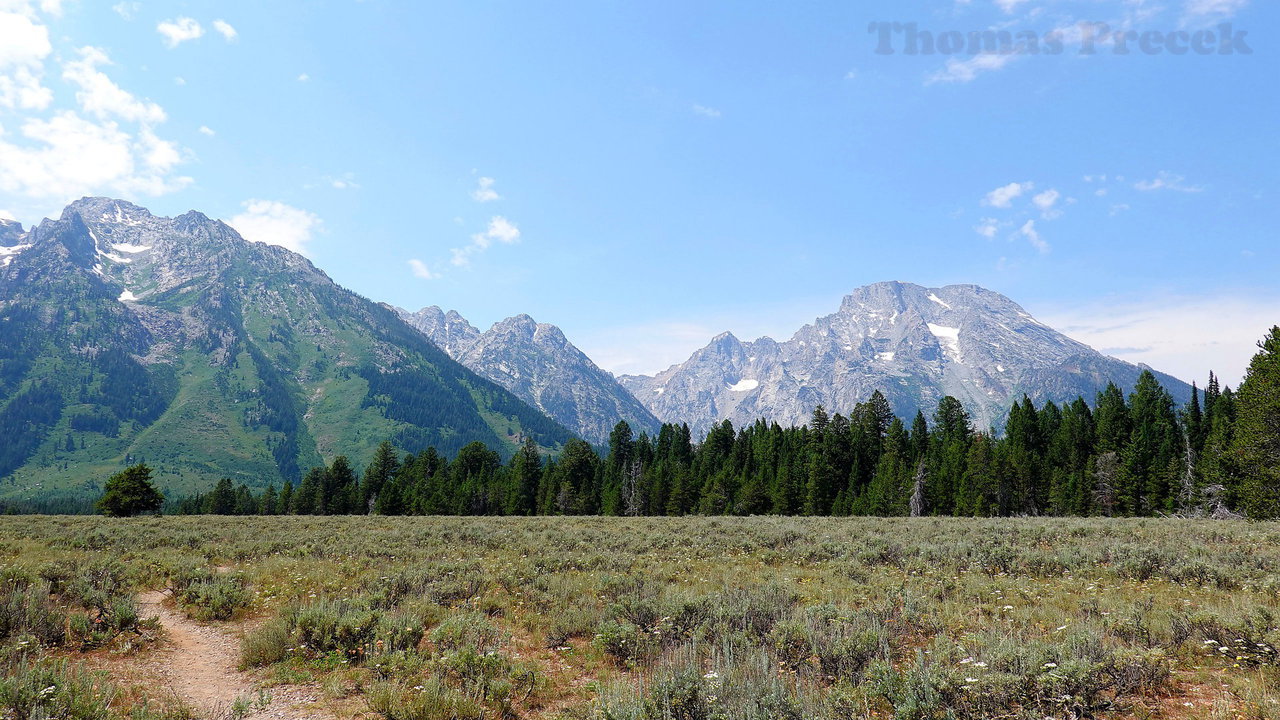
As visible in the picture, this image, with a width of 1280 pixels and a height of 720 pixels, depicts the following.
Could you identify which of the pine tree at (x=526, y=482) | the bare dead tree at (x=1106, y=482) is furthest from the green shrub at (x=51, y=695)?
the bare dead tree at (x=1106, y=482)

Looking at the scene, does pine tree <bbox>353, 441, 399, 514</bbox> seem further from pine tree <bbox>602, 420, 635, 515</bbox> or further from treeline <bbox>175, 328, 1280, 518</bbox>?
pine tree <bbox>602, 420, 635, 515</bbox>

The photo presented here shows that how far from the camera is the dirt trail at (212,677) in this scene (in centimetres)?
769

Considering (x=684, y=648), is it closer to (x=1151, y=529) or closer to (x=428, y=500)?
(x=1151, y=529)

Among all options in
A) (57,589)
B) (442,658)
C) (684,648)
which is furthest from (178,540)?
A: (684,648)

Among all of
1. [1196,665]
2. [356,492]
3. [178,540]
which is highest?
[1196,665]

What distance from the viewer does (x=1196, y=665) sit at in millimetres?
7945

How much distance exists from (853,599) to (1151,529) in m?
20.8

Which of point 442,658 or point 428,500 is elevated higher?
point 442,658

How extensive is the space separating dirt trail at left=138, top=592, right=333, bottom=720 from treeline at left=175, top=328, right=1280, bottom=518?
46969 mm

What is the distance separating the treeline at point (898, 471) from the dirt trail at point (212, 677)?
4697 centimetres

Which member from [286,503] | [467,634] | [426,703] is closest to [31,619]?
[467,634]

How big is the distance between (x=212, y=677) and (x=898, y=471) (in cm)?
7381

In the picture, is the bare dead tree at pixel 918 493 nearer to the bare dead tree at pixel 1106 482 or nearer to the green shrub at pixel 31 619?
the bare dead tree at pixel 1106 482

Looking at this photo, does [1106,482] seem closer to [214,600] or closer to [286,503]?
[214,600]
